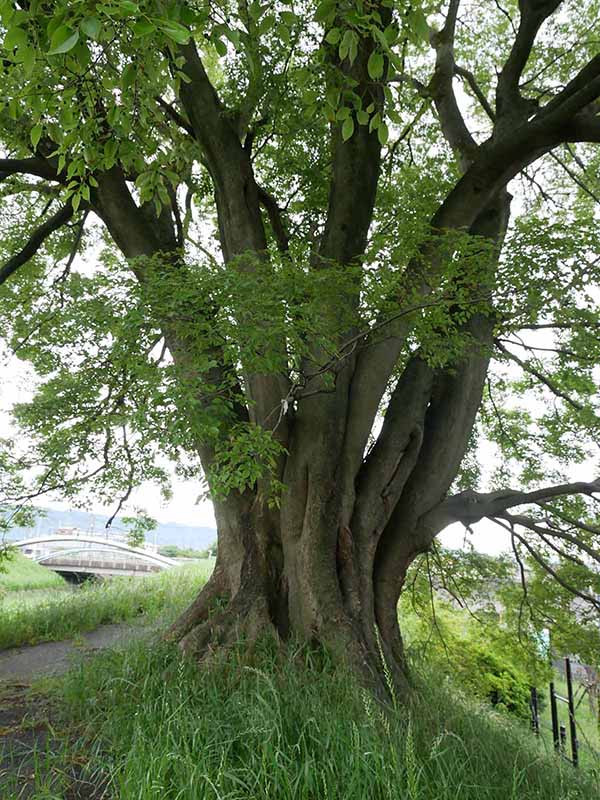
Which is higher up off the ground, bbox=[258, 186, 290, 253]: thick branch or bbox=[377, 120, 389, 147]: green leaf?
bbox=[258, 186, 290, 253]: thick branch

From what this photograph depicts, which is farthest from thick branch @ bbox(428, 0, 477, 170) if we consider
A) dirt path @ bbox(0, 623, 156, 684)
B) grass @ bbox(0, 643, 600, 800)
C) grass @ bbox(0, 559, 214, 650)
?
grass @ bbox(0, 559, 214, 650)

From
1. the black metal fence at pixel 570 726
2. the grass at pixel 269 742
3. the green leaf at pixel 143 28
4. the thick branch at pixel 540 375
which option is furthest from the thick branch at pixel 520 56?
the grass at pixel 269 742

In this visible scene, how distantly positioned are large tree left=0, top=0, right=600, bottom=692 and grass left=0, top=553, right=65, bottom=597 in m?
7.78

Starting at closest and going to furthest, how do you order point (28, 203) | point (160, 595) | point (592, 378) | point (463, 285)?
point (463, 285) → point (592, 378) → point (28, 203) → point (160, 595)

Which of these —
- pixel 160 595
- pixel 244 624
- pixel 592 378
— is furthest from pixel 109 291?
pixel 160 595

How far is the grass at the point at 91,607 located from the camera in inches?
253

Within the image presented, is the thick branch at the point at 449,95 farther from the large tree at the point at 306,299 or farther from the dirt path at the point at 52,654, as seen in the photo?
the dirt path at the point at 52,654

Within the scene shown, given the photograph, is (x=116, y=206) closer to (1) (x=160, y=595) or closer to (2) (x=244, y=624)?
(2) (x=244, y=624)

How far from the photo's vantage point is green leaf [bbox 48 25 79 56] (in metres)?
1.16

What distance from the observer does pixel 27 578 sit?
41.7 feet

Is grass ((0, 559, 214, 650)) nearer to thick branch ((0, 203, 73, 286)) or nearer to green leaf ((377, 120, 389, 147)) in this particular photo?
thick branch ((0, 203, 73, 286))

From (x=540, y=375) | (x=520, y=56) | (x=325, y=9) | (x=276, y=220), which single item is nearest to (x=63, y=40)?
(x=325, y=9)

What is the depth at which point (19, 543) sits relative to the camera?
509 centimetres

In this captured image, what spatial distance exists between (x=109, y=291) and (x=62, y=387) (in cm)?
99
